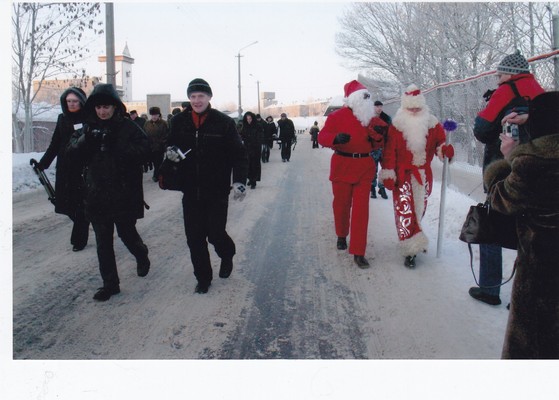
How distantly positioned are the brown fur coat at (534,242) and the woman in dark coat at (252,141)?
9032 mm

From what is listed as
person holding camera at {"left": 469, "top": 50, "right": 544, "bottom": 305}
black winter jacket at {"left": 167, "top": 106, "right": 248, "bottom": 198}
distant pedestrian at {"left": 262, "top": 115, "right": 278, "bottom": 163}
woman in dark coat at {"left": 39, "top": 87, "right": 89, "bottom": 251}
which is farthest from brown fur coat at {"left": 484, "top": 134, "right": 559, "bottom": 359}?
distant pedestrian at {"left": 262, "top": 115, "right": 278, "bottom": 163}

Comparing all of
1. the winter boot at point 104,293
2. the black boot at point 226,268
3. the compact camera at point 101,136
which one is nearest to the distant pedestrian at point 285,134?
the black boot at point 226,268

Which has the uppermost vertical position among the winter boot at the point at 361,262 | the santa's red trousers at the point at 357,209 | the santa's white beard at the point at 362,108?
the santa's white beard at the point at 362,108

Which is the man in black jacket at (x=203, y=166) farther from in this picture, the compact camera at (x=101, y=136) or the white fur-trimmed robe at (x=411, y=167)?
the white fur-trimmed robe at (x=411, y=167)

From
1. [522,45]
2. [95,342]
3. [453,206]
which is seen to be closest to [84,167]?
[95,342]

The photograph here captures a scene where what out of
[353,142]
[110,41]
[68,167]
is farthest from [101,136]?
[110,41]

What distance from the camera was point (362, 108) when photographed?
5160 mm

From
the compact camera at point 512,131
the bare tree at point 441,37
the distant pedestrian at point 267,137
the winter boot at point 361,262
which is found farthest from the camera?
the distant pedestrian at point 267,137

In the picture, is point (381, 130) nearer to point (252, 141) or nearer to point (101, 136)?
point (101, 136)

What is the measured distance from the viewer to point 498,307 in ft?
13.1

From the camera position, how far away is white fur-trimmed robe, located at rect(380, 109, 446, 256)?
5.00 meters

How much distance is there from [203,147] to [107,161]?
2.70ft

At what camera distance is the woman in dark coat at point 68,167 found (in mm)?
5059
